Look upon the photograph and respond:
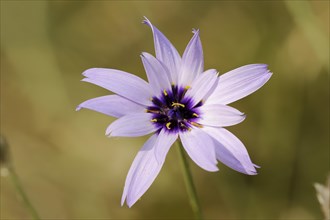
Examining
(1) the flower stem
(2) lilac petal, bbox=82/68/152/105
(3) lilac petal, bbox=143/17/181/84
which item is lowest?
(1) the flower stem

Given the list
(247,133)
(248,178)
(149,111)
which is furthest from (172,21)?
(149,111)

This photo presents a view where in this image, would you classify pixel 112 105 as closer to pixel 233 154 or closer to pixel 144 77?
pixel 233 154

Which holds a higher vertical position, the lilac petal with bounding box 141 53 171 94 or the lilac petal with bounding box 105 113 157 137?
the lilac petal with bounding box 141 53 171 94

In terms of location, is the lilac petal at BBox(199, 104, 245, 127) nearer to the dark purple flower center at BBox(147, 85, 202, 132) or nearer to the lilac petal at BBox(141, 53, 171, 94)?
the dark purple flower center at BBox(147, 85, 202, 132)

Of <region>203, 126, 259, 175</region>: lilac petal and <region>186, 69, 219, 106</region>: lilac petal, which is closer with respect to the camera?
<region>203, 126, 259, 175</region>: lilac petal

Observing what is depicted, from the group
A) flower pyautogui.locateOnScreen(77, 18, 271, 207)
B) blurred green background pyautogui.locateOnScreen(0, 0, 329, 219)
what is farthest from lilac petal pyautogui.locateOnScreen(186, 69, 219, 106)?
blurred green background pyautogui.locateOnScreen(0, 0, 329, 219)

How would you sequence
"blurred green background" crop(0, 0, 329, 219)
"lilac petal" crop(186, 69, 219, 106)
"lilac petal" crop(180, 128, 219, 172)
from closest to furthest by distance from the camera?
"lilac petal" crop(180, 128, 219, 172) < "lilac petal" crop(186, 69, 219, 106) < "blurred green background" crop(0, 0, 329, 219)

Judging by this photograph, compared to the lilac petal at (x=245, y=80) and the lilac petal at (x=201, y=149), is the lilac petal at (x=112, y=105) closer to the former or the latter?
the lilac petal at (x=201, y=149)
